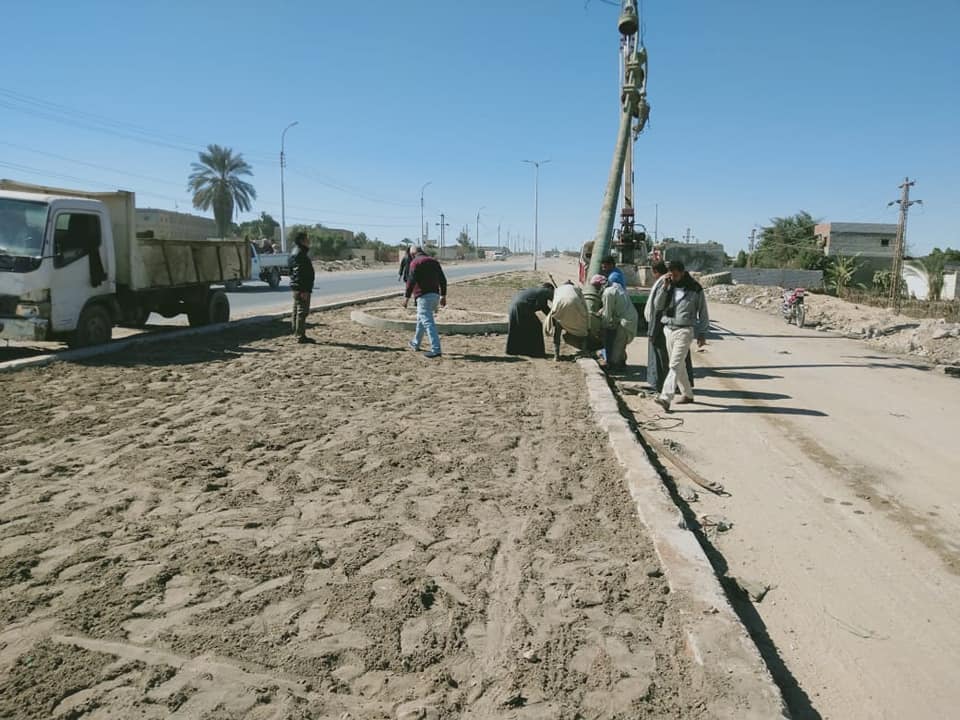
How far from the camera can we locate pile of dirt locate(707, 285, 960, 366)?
14.2 m

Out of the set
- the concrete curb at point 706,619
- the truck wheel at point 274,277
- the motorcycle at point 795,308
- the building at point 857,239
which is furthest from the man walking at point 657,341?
the building at point 857,239

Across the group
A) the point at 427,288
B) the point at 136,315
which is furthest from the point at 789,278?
the point at 136,315

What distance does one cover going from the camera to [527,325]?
1049cm

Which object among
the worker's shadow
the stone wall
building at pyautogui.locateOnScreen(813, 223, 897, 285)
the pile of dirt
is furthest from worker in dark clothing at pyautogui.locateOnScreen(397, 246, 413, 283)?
building at pyautogui.locateOnScreen(813, 223, 897, 285)

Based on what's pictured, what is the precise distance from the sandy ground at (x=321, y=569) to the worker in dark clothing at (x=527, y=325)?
3795mm

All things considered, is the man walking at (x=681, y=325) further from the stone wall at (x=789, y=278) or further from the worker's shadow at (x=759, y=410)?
the stone wall at (x=789, y=278)

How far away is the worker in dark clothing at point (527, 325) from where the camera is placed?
33.8 ft

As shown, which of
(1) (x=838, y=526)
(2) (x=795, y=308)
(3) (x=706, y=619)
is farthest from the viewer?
(2) (x=795, y=308)

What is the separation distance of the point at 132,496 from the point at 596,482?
315 centimetres

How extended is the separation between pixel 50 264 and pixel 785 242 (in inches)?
2570

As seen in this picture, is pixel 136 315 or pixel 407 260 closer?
pixel 136 315

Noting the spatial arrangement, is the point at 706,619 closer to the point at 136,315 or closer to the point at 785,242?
the point at 136,315

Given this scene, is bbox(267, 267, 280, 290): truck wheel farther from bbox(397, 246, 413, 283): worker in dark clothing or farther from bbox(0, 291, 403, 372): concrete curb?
bbox(0, 291, 403, 372): concrete curb

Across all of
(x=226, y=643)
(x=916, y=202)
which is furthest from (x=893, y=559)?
(x=916, y=202)
